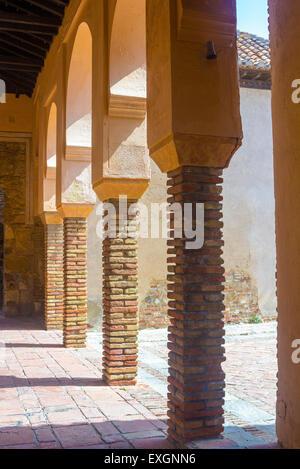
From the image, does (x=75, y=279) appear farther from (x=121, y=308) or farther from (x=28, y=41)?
(x=28, y=41)

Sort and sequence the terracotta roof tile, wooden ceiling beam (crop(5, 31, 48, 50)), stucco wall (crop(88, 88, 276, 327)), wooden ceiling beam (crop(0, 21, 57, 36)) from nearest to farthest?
wooden ceiling beam (crop(0, 21, 57, 36))
wooden ceiling beam (crop(5, 31, 48, 50))
stucco wall (crop(88, 88, 276, 327))
the terracotta roof tile

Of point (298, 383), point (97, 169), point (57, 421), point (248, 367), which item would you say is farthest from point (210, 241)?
point (248, 367)

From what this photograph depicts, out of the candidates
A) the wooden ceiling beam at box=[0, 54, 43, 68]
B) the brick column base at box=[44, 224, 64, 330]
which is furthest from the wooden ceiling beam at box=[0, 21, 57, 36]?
the brick column base at box=[44, 224, 64, 330]

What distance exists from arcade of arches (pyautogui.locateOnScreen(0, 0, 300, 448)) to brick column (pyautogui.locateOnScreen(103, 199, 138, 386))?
0.01m

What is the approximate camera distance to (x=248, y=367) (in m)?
6.96

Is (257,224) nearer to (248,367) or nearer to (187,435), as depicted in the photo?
(248,367)

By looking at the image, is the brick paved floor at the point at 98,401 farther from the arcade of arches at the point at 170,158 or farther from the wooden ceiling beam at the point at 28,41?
the wooden ceiling beam at the point at 28,41

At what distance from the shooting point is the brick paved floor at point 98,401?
3.98 meters

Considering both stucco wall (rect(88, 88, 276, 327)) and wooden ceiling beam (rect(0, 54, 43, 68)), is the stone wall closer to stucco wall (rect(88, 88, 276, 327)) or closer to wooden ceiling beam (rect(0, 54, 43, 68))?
wooden ceiling beam (rect(0, 54, 43, 68))

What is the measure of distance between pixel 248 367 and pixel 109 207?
9.90ft

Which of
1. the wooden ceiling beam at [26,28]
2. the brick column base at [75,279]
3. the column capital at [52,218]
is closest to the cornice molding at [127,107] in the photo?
the brick column base at [75,279]

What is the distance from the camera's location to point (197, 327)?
372 cm

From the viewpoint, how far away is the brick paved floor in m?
3.98

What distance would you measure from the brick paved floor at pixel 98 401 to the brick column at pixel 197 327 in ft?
0.67
